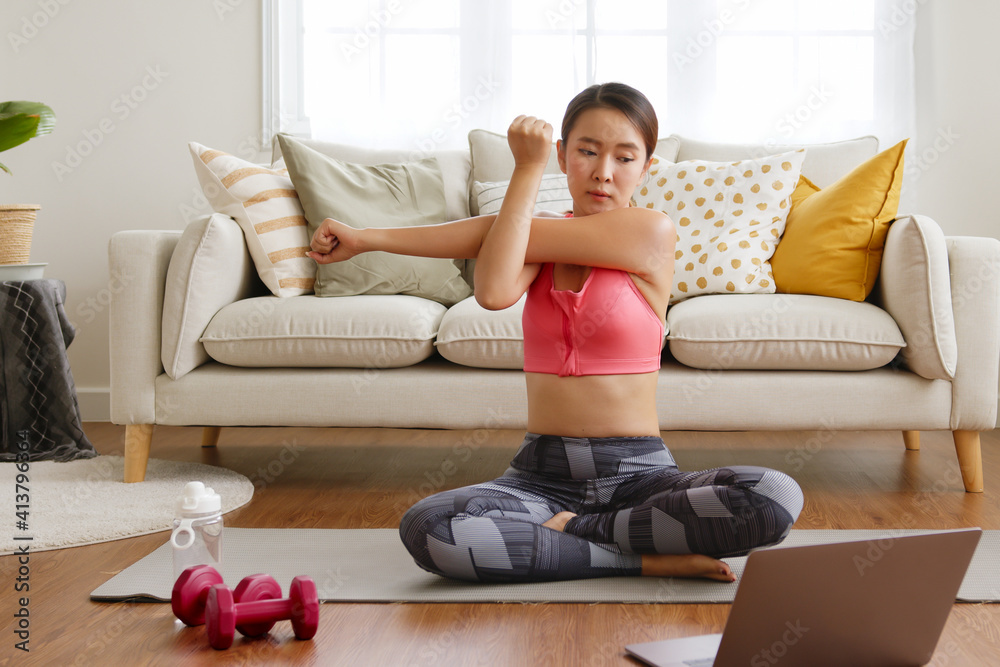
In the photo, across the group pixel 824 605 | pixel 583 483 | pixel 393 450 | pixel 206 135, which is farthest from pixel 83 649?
pixel 206 135

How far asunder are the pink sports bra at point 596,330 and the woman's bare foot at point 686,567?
288mm

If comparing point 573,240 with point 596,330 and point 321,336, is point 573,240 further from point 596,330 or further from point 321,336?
point 321,336

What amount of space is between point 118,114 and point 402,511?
2134mm

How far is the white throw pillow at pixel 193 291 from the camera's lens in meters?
1.99

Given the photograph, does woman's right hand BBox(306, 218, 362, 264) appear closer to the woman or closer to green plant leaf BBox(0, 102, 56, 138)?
the woman

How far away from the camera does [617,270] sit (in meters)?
1.37

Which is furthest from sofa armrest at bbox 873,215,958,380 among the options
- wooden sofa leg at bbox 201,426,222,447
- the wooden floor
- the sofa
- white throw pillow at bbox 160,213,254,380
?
wooden sofa leg at bbox 201,426,222,447

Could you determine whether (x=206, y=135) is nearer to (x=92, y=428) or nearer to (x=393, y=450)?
(x=92, y=428)

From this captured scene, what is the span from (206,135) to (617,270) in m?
2.26

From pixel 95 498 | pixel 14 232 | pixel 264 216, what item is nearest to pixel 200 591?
pixel 95 498

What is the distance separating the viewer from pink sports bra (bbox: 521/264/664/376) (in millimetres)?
1332

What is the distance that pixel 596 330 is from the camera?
4.37ft

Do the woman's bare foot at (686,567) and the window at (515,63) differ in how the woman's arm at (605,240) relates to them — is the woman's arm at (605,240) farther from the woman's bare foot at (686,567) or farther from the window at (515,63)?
the window at (515,63)

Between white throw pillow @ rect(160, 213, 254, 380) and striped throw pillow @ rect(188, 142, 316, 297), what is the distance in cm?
12
